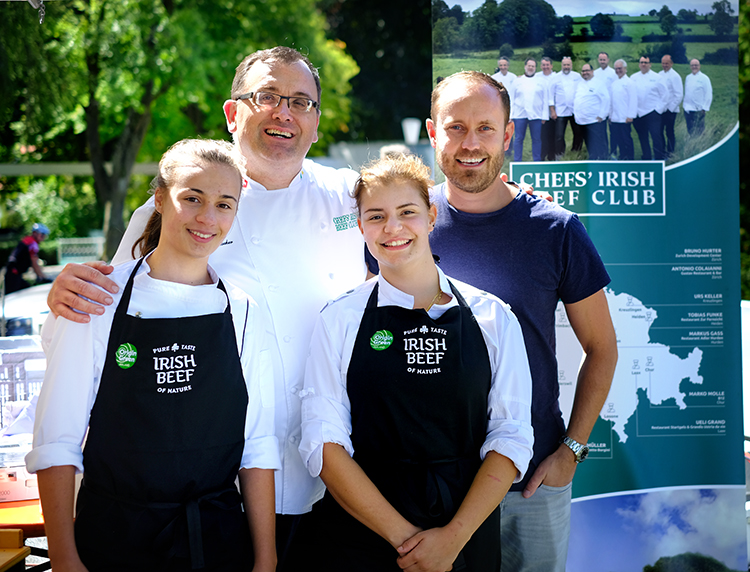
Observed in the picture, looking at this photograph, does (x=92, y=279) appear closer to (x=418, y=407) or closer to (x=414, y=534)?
(x=418, y=407)

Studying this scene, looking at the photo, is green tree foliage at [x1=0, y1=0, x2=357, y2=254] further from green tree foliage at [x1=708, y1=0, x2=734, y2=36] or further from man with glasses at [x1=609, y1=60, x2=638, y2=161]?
green tree foliage at [x1=708, y1=0, x2=734, y2=36]

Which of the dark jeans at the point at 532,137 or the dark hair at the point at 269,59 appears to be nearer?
the dark hair at the point at 269,59

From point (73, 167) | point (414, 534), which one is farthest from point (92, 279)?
point (73, 167)

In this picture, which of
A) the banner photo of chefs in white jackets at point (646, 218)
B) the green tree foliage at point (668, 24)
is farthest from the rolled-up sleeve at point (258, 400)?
the green tree foliage at point (668, 24)

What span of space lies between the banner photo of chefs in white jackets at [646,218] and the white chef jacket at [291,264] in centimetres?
85

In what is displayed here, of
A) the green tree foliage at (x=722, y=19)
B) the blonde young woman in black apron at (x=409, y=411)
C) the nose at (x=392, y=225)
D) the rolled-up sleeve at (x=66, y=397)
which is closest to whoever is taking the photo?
the rolled-up sleeve at (x=66, y=397)

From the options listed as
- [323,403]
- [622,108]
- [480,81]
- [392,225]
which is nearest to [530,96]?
[622,108]

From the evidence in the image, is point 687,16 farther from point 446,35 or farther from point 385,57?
point 385,57

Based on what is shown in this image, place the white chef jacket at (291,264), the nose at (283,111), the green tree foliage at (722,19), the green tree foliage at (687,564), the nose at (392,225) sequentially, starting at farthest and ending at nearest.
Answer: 1. the green tree foliage at (687,564)
2. the green tree foliage at (722,19)
3. the nose at (283,111)
4. the white chef jacket at (291,264)
5. the nose at (392,225)

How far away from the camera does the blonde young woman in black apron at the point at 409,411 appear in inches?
72.4

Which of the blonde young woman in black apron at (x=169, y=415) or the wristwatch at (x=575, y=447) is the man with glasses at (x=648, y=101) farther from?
the blonde young woman in black apron at (x=169, y=415)

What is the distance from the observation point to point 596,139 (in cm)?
279

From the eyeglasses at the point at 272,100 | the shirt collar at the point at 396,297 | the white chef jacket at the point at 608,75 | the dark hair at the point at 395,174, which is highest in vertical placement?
the white chef jacket at the point at 608,75

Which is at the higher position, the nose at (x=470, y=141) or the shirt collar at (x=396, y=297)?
the nose at (x=470, y=141)
